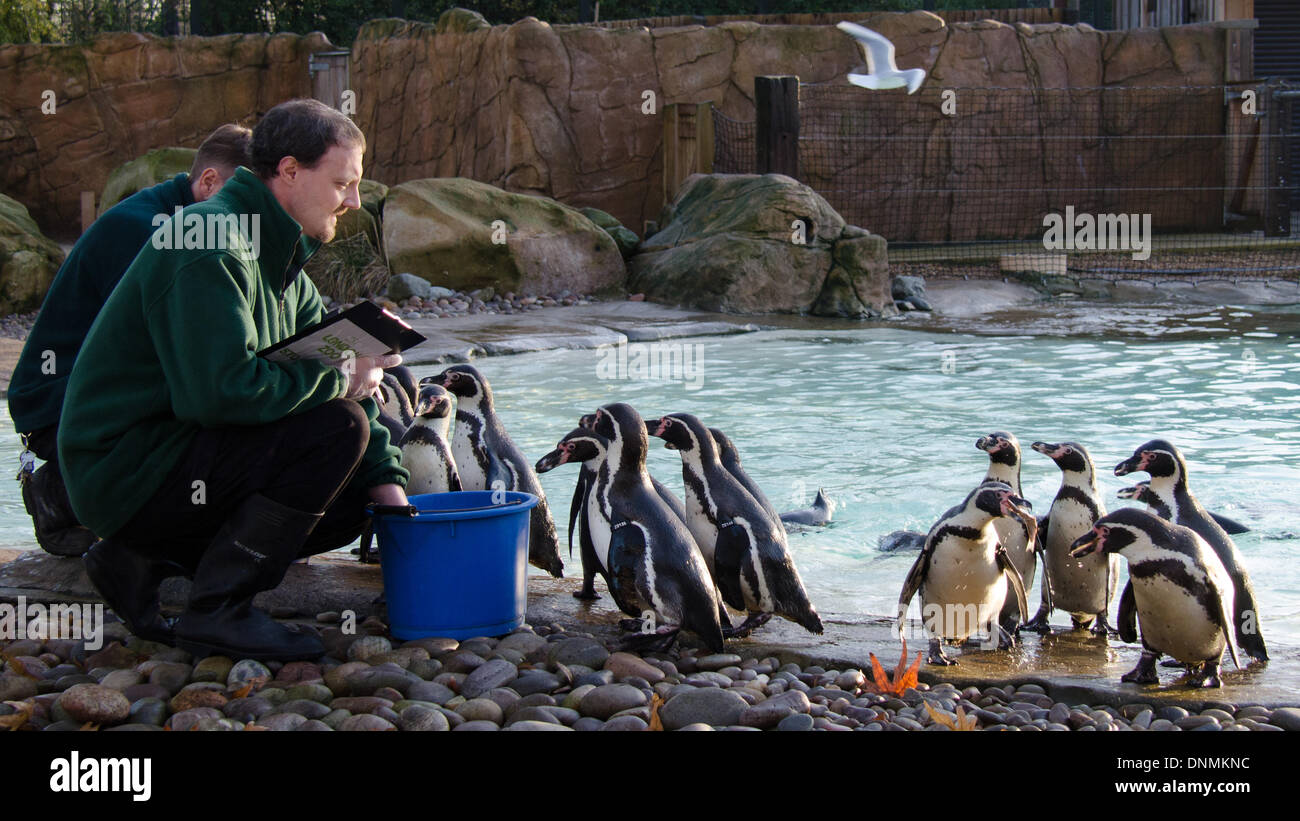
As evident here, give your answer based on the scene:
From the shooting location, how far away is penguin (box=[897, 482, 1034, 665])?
3.55 metres

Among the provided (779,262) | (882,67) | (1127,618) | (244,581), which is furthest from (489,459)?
(779,262)

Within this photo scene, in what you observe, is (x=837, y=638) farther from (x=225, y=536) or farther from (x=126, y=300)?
(x=126, y=300)

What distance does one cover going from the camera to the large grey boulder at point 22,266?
11.6 metres

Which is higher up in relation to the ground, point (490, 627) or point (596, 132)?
point (596, 132)

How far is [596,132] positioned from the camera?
1556cm

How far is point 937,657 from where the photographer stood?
3.18 meters

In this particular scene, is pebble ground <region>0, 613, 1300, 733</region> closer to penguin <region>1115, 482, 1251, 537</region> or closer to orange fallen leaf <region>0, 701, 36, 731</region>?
orange fallen leaf <region>0, 701, 36, 731</region>

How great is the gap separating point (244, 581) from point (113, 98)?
17.2 m

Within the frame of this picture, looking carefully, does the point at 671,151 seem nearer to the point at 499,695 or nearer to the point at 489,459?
the point at 489,459

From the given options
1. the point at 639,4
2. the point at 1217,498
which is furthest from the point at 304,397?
the point at 639,4

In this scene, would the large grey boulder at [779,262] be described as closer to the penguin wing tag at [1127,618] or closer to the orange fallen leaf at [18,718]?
the penguin wing tag at [1127,618]

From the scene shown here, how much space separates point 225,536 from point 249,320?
1.66 ft

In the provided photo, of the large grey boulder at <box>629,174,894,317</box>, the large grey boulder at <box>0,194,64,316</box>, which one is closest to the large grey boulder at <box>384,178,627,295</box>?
the large grey boulder at <box>629,174,894,317</box>

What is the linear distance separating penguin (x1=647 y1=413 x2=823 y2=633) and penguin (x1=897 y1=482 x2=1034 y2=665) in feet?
1.15
